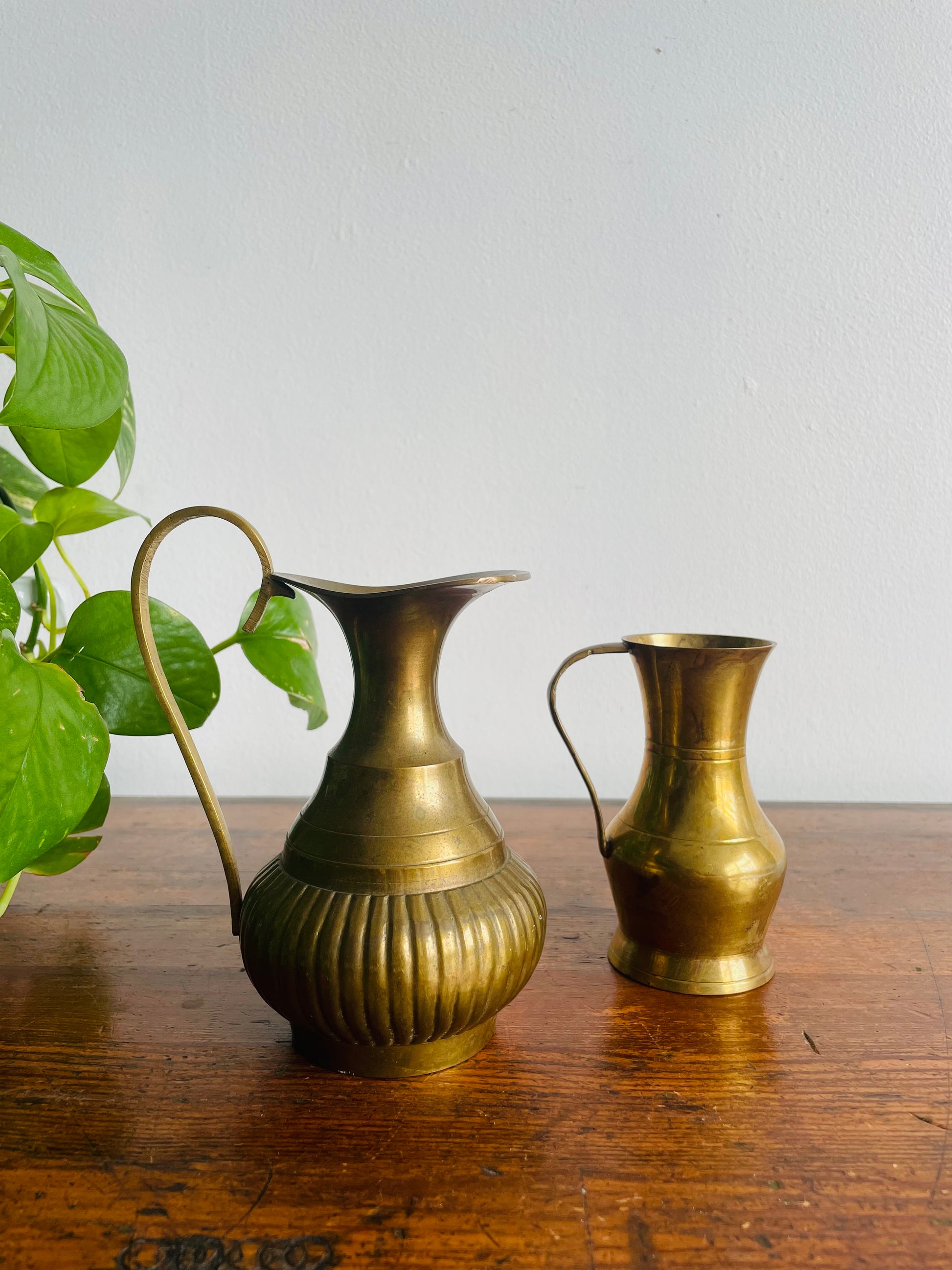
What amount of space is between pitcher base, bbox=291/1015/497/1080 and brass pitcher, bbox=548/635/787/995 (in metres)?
0.15

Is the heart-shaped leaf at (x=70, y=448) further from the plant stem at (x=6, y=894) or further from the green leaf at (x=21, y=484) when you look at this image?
the plant stem at (x=6, y=894)

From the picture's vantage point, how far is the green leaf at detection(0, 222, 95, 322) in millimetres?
440

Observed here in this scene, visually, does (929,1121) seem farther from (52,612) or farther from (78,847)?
(52,612)

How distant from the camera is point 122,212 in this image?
0.95m

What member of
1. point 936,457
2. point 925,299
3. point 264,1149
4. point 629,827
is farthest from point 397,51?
point 264,1149

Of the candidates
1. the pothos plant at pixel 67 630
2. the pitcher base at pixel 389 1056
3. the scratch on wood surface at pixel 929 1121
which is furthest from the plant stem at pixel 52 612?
the scratch on wood surface at pixel 929 1121

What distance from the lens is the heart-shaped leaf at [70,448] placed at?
0.54m

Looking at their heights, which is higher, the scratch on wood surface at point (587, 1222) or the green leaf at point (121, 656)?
the green leaf at point (121, 656)

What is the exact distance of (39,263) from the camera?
452mm

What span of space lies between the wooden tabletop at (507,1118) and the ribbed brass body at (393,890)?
0.04 m

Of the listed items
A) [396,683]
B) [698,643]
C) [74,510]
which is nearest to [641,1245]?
[396,683]

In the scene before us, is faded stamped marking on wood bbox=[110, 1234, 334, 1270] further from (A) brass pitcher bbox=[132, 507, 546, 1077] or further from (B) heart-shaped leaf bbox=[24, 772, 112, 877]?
(B) heart-shaped leaf bbox=[24, 772, 112, 877]

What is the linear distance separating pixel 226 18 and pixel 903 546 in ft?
3.06

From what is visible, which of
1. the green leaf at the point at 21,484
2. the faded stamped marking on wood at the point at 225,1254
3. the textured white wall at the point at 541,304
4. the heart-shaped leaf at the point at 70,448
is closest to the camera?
the faded stamped marking on wood at the point at 225,1254
